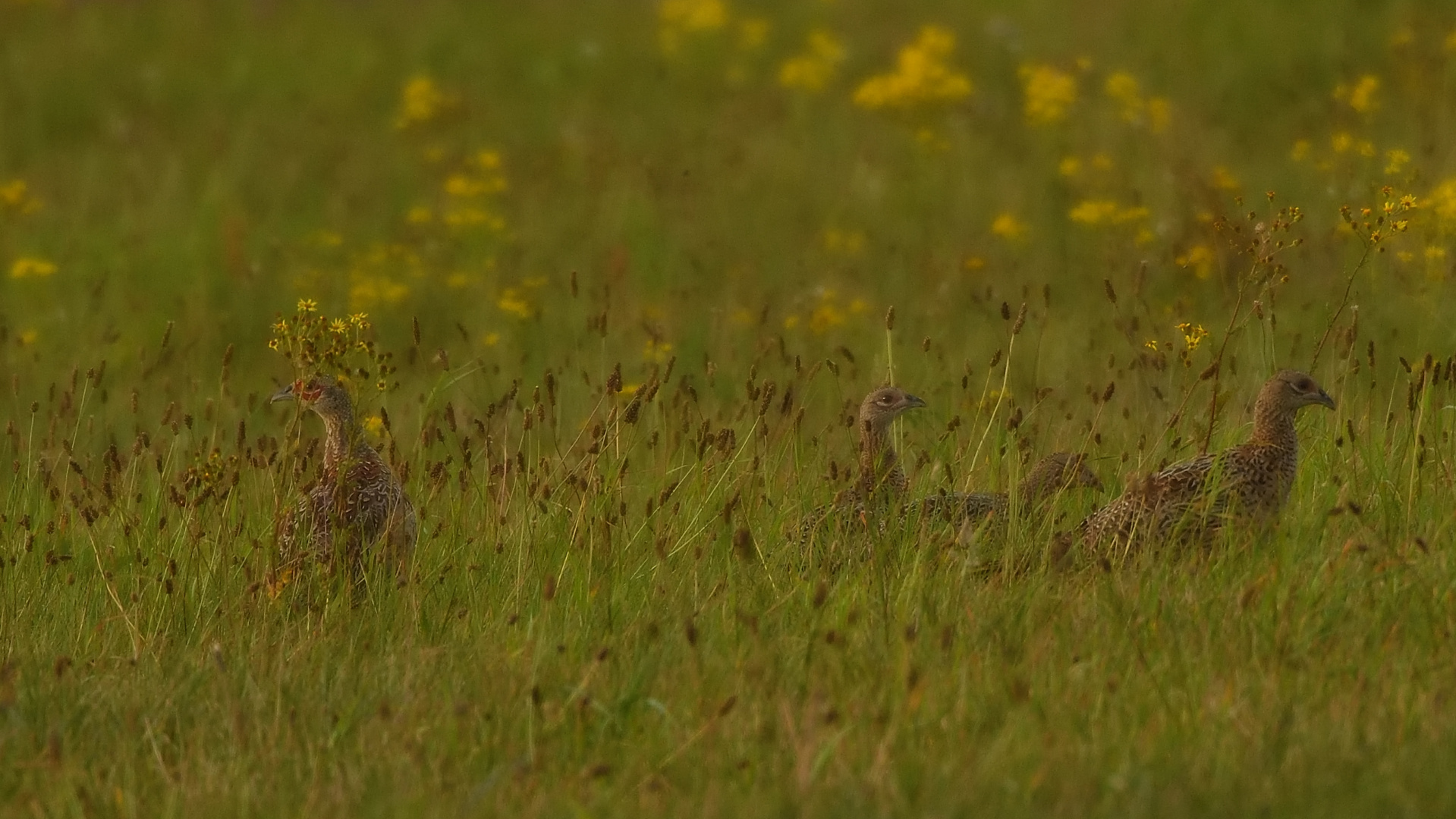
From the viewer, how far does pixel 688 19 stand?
1717 cm

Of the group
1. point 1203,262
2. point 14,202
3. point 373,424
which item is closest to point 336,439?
point 373,424

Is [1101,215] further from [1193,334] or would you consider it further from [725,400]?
[1193,334]

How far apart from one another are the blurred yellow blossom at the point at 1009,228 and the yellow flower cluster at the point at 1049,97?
28.9 inches

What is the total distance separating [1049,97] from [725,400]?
163 inches

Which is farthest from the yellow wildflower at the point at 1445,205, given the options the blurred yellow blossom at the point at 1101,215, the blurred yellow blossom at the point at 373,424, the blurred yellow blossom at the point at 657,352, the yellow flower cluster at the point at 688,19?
the yellow flower cluster at the point at 688,19

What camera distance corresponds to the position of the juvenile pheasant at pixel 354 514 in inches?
254

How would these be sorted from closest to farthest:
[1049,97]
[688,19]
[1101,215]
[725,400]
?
[725,400] < [1101,215] < [1049,97] < [688,19]

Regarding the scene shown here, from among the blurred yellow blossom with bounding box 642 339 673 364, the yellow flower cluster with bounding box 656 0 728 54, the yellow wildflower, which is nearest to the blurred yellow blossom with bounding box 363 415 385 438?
the blurred yellow blossom with bounding box 642 339 673 364

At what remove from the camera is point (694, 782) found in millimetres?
4805

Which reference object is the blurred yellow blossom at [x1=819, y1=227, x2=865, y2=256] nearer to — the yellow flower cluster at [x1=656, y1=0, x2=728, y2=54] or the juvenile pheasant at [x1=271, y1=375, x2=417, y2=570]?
the yellow flower cluster at [x1=656, y1=0, x2=728, y2=54]

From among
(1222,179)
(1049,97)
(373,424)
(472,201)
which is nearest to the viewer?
(373,424)

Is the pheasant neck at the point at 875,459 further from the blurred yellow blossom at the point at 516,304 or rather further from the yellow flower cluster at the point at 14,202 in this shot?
the yellow flower cluster at the point at 14,202

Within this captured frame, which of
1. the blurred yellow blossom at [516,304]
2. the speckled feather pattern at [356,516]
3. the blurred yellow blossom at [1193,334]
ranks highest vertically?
the blurred yellow blossom at [1193,334]

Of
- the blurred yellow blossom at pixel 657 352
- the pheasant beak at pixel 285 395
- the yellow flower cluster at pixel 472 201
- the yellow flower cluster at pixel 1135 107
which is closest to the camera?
the pheasant beak at pixel 285 395
